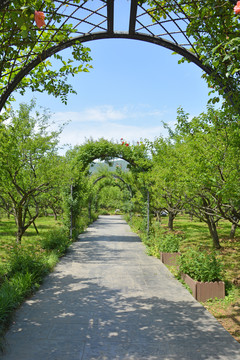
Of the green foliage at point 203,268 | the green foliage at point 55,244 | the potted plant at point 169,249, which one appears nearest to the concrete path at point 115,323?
the green foliage at point 203,268

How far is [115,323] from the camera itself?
14.3 ft

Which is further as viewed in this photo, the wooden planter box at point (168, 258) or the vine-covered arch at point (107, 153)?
the vine-covered arch at point (107, 153)

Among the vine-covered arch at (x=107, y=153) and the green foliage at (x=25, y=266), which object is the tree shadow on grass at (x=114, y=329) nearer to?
the green foliage at (x=25, y=266)

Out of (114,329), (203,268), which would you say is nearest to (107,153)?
(203,268)

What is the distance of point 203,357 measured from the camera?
3393mm

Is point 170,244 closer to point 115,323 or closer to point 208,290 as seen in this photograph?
point 208,290

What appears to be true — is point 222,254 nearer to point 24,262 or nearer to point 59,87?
point 24,262

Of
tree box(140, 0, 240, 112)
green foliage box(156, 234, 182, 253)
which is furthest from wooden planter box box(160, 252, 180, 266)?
tree box(140, 0, 240, 112)

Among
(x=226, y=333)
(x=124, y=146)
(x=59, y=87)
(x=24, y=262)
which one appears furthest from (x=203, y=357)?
(x=124, y=146)

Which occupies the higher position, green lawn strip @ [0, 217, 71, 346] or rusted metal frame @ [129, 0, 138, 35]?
rusted metal frame @ [129, 0, 138, 35]

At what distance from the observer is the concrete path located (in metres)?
3.50

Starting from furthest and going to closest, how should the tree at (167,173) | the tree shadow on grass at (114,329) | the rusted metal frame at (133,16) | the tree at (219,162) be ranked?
the tree at (167,173)
the tree at (219,162)
the rusted metal frame at (133,16)
the tree shadow on grass at (114,329)

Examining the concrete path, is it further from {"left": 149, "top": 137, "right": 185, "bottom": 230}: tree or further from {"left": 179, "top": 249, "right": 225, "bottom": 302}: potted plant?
{"left": 149, "top": 137, "right": 185, "bottom": 230}: tree

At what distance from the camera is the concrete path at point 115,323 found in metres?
3.50
